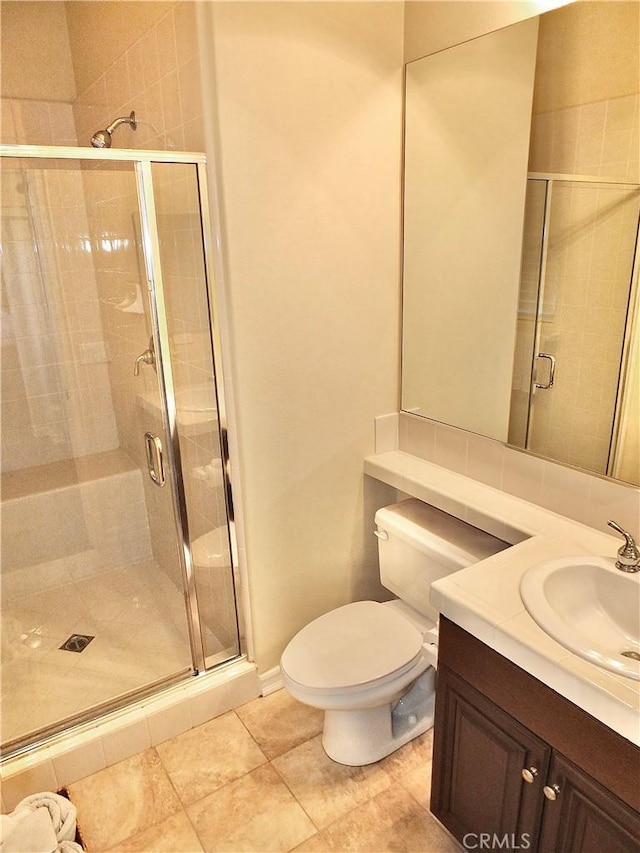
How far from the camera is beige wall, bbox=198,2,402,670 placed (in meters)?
1.68

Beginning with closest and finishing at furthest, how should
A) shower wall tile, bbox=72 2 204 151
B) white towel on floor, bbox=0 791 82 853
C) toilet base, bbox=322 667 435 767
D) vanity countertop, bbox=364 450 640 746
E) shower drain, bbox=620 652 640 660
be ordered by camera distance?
vanity countertop, bbox=364 450 640 746, shower drain, bbox=620 652 640 660, white towel on floor, bbox=0 791 82 853, shower wall tile, bbox=72 2 204 151, toilet base, bbox=322 667 435 767

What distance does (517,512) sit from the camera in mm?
1738

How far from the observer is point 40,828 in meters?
1.43

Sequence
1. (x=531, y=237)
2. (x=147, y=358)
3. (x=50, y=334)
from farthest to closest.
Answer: (x=50, y=334) → (x=147, y=358) → (x=531, y=237)

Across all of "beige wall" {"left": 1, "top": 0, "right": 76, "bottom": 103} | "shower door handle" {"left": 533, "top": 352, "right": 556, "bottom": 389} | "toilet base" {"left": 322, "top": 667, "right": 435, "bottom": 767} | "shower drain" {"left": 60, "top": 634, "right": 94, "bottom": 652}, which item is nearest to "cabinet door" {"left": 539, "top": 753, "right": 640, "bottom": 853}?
"toilet base" {"left": 322, "top": 667, "right": 435, "bottom": 767}

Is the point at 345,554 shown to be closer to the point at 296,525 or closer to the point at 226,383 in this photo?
the point at 296,525

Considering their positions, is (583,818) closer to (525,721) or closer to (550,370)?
(525,721)

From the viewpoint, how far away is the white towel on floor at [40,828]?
4.59 feet

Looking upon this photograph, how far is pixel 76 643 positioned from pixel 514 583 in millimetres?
1785

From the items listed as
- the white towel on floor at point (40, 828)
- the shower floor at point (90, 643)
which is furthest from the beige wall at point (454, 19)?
the white towel on floor at point (40, 828)

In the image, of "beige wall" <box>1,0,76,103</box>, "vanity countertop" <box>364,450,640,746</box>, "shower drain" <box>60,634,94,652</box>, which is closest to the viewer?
"vanity countertop" <box>364,450,640,746</box>

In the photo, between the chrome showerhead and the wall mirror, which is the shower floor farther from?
the chrome showerhead

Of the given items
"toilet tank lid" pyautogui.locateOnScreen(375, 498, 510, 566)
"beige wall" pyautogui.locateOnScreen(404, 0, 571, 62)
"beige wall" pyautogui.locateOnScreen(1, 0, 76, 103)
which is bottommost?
"toilet tank lid" pyautogui.locateOnScreen(375, 498, 510, 566)

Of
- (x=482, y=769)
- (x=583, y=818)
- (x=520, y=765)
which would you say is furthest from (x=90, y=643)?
(x=583, y=818)
